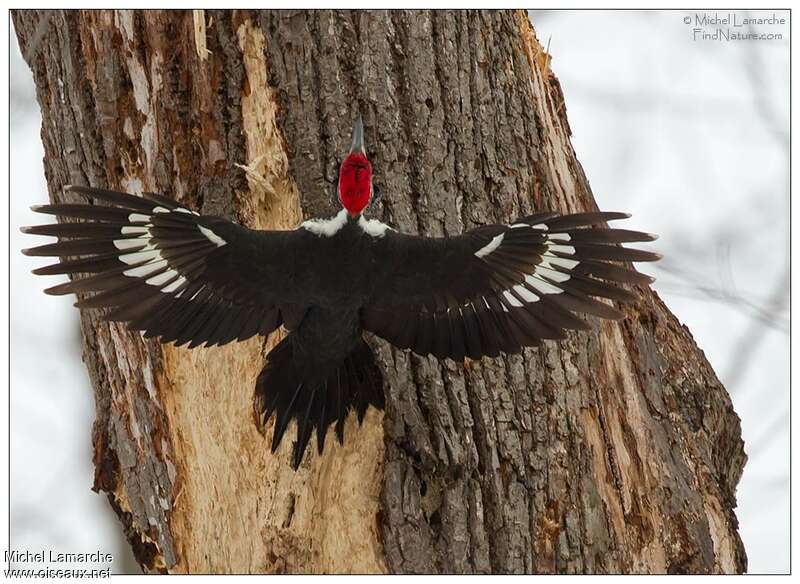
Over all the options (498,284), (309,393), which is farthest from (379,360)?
(498,284)

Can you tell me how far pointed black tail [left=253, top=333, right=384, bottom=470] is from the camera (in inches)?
108

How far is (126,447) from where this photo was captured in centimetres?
301

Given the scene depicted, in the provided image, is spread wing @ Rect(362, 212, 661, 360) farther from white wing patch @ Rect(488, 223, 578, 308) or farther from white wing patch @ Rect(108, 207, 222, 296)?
white wing patch @ Rect(108, 207, 222, 296)

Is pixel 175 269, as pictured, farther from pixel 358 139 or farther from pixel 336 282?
pixel 358 139

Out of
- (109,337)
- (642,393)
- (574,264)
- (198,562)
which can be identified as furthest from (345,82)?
(198,562)

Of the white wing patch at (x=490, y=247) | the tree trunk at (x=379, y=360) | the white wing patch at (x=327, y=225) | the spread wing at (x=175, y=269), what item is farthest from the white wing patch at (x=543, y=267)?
the spread wing at (x=175, y=269)

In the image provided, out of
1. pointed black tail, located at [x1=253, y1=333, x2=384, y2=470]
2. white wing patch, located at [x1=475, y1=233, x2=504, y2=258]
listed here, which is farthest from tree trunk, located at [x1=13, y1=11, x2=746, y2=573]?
white wing patch, located at [x1=475, y1=233, x2=504, y2=258]

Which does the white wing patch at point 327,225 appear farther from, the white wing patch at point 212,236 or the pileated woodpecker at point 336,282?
the white wing patch at point 212,236

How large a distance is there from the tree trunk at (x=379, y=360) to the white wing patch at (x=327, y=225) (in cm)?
16

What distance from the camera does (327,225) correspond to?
2.63 m

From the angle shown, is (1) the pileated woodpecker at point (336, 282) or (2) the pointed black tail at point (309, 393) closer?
(1) the pileated woodpecker at point (336, 282)

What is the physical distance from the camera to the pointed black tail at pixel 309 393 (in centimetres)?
274

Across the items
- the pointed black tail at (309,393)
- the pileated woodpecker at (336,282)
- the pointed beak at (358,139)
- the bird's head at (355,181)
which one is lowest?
the pointed black tail at (309,393)

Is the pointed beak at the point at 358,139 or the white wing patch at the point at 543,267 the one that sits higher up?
the pointed beak at the point at 358,139
